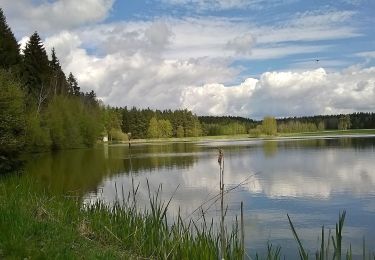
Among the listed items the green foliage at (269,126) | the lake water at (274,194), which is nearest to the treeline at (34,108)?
the lake water at (274,194)

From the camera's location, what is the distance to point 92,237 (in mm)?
8398

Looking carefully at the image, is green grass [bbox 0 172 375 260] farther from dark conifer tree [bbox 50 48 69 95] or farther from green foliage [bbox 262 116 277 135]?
green foliage [bbox 262 116 277 135]

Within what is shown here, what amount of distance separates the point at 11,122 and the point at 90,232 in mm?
19118

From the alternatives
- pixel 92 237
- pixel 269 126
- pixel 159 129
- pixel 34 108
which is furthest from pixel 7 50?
pixel 269 126

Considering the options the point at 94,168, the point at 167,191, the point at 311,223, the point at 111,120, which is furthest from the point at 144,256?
the point at 111,120

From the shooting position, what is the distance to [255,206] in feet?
56.5

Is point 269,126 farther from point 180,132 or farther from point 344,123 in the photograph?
point 344,123

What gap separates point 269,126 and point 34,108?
113m

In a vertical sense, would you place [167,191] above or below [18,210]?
below

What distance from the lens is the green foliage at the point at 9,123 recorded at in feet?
78.4

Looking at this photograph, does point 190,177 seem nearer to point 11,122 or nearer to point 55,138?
point 11,122

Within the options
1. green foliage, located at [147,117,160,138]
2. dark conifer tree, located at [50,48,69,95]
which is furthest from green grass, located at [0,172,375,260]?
green foliage, located at [147,117,160,138]

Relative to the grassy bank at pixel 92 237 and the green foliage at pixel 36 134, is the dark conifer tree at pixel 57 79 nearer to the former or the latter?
the green foliage at pixel 36 134

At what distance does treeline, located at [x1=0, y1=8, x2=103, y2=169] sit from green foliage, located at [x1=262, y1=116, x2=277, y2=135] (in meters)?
82.1
